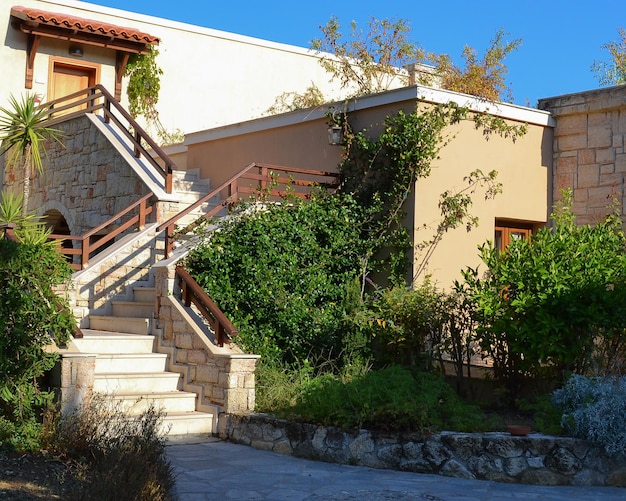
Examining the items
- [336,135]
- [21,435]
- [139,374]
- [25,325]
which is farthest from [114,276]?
[21,435]

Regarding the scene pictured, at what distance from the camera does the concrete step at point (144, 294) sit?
11.0 meters

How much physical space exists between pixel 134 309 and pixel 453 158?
4824 millimetres

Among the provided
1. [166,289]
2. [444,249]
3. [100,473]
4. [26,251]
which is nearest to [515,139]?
[444,249]

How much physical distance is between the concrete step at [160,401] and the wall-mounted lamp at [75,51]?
34.6 feet

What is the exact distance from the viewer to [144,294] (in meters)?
11.1

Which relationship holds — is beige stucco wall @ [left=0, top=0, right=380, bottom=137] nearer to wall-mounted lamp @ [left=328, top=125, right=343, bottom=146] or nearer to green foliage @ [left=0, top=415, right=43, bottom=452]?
wall-mounted lamp @ [left=328, top=125, right=343, bottom=146]

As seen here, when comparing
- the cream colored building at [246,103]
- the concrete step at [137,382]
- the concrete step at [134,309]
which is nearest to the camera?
the concrete step at [137,382]

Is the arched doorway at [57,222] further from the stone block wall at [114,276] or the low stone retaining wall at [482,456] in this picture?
the low stone retaining wall at [482,456]

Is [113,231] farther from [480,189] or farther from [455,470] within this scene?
[455,470]

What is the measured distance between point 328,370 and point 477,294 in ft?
6.83

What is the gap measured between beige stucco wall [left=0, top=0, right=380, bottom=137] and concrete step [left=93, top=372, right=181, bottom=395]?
958 cm

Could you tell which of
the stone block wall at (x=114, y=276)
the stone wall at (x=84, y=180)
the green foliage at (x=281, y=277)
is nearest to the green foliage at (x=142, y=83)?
the stone wall at (x=84, y=180)

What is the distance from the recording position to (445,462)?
7266mm

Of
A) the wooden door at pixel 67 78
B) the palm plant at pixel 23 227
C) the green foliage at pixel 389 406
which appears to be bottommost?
the green foliage at pixel 389 406
